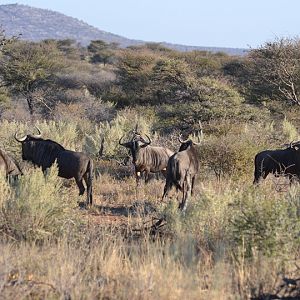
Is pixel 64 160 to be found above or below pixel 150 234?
above

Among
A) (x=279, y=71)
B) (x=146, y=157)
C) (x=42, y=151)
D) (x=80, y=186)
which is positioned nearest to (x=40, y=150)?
(x=42, y=151)

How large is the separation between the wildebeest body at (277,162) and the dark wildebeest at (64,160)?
10.5 feet

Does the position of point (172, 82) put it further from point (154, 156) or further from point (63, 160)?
point (63, 160)

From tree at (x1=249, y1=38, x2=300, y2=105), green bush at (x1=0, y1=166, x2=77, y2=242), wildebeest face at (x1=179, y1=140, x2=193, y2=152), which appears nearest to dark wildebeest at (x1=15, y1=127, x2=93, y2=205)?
wildebeest face at (x1=179, y1=140, x2=193, y2=152)

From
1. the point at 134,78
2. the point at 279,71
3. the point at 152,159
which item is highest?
the point at 279,71

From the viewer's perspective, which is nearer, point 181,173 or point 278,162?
point 181,173

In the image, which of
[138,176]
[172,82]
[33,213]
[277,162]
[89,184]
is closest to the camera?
[33,213]

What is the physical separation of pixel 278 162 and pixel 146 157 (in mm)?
2972

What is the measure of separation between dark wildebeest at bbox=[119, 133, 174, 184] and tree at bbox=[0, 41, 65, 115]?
17739 millimetres

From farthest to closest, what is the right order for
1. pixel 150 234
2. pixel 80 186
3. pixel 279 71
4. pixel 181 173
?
pixel 279 71
pixel 80 186
pixel 181 173
pixel 150 234

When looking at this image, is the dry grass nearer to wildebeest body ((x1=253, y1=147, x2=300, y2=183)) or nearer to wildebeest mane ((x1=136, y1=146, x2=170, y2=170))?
wildebeest body ((x1=253, y1=147, x2=300, y2=183))

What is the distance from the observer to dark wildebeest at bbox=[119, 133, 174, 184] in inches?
537

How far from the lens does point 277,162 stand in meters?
12.3

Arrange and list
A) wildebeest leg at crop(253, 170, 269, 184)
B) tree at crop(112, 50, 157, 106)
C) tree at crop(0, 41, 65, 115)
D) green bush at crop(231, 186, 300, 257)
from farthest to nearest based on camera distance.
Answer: tree at crop(0, 41, 65, 115)
tree at crop(112, 50, 157, 106)
wildebeest leg at crop(253, 170, 269, 184)
green bush at crop(231, 186, 300, 257)
